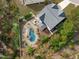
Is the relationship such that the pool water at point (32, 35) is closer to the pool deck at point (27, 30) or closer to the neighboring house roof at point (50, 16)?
the pool deck at point (27, 30)

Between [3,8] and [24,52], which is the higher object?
[3,8]

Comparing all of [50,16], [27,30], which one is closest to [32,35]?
[27,30]

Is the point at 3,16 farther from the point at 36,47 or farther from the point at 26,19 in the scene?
the point at 36,47

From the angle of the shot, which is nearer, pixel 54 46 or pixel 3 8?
pixel 54 46

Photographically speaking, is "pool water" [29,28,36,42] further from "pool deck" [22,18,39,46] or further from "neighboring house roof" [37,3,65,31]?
"neighboring house roof" [37,3,65,31]

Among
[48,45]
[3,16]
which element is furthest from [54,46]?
[3,16]

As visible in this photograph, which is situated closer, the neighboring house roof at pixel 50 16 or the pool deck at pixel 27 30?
the pool deck at pixel 27 30

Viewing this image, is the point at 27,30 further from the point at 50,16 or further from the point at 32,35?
the point at 50,16

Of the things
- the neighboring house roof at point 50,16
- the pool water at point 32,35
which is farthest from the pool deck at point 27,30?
the neighboring house roof at point 50,16
